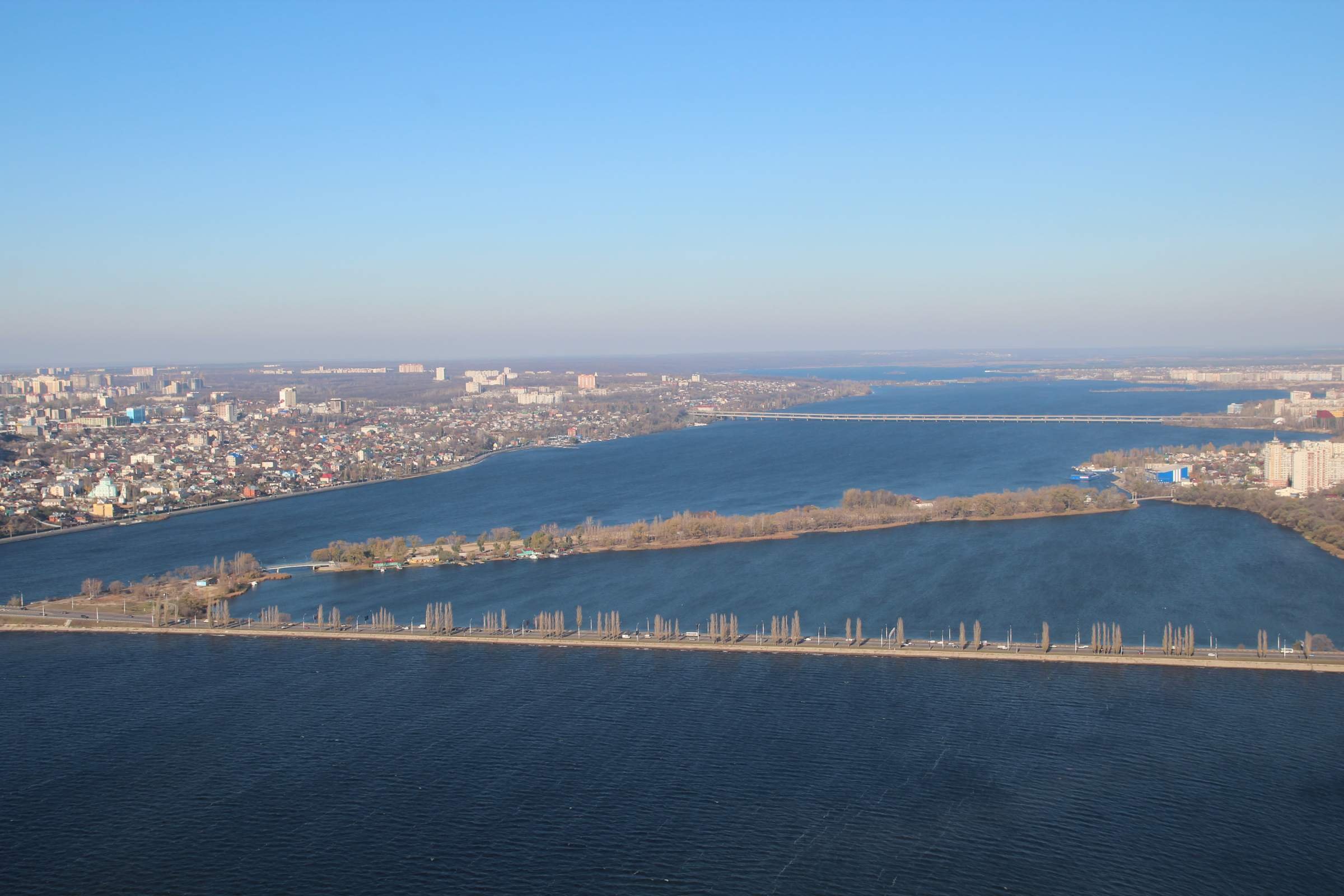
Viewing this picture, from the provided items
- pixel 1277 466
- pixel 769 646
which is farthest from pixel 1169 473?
pixel 769 646

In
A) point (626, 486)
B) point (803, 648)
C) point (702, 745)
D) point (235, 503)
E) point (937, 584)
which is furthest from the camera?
point (626, 486)

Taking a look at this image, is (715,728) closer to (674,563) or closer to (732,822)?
(732,822)

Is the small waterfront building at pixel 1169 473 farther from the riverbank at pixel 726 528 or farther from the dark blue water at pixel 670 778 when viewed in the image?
the dark blue water at pixel 670 778

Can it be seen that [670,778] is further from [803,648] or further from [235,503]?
[235,503]

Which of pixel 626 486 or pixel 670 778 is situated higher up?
pixel 626 486

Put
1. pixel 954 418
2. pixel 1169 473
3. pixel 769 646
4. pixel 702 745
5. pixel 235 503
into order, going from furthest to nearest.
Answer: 1. pixel 954 418
2. pixel 235 503
3. pixel 1169 473
4. pixel 769 646
5. pixel 702 745

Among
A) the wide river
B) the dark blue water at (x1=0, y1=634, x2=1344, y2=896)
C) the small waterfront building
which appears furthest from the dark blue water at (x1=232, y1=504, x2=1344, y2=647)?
the small waterfront building

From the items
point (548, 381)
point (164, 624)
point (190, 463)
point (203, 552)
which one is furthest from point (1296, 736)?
point (548, 381)

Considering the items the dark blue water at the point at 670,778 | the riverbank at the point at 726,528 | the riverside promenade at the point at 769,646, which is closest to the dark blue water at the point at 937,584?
the riverbank at the point at 726,528
